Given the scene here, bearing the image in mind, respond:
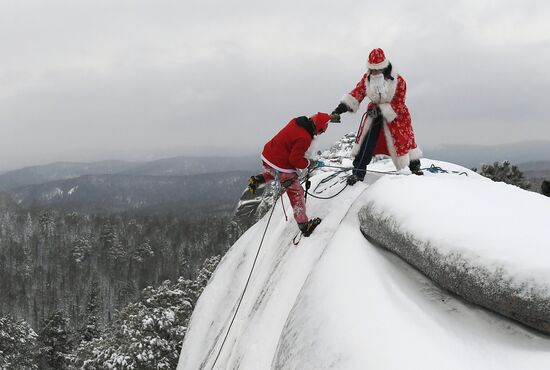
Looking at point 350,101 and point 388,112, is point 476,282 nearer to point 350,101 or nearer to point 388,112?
point 388,112

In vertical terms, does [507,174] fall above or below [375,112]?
below

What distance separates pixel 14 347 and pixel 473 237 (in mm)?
35105

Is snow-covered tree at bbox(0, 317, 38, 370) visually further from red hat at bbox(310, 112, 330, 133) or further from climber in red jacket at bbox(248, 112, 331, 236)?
red hat at bbox(310, 112, 330, 133)

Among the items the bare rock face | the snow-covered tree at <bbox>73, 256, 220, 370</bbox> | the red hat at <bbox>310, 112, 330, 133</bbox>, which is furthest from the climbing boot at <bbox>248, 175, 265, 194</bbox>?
the snow-covered tree at <bbox>73, 256, 220, 370</bbox>

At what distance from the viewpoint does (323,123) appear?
7145 millimetres

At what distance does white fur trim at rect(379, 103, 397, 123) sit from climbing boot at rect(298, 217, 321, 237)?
2423mm

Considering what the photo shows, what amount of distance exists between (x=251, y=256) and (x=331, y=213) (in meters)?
2.98

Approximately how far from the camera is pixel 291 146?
278 inches

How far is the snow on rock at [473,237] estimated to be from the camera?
3.56 m

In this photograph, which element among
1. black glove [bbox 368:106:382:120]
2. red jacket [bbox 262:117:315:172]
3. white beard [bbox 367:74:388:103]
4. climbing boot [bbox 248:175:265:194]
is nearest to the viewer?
red jacket [bbox 262:117:315:172]

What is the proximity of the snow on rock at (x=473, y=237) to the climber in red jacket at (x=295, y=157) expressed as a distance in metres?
1.59

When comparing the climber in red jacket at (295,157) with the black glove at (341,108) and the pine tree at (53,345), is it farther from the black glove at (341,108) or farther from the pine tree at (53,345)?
the pine tree at (53,345)

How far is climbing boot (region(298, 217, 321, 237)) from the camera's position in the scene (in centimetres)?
689

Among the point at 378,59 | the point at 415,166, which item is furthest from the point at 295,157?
the point at 415,166
